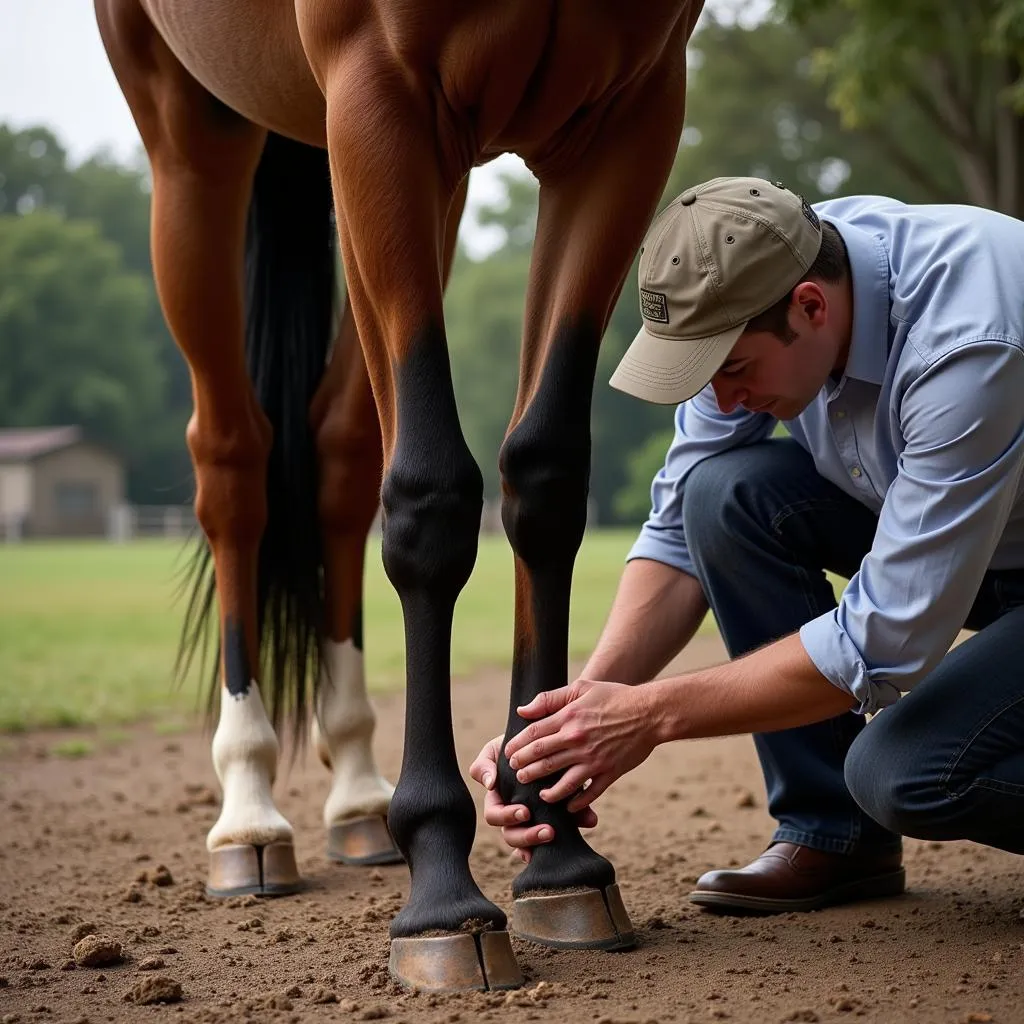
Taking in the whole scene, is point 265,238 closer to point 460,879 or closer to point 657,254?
point 657,254

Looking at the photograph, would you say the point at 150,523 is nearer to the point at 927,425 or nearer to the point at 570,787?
the point at 570,787

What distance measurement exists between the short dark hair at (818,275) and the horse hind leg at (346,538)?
131 centimetres

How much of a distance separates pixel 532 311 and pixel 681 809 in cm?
182

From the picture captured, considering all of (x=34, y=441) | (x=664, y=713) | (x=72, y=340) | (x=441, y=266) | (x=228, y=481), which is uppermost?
(x=72, y=340)

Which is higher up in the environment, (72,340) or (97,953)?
(72,340)

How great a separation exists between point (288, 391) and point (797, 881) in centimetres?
169

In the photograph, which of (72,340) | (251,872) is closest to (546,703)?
(251,872)

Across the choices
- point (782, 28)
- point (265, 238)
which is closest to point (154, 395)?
point (782, 28)

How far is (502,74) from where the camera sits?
1867 mm

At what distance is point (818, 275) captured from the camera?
2.02m

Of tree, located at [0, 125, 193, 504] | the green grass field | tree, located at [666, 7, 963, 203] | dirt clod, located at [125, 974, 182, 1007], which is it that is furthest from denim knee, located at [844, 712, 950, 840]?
tree, located at [0, 125, 193, 504]

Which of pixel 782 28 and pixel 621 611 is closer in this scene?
pixel 621 611

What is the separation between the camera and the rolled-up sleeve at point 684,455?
2.55m

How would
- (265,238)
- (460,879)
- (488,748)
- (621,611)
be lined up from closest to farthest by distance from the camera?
(460,879) → (488,748) → (621,611) → (265,238)
